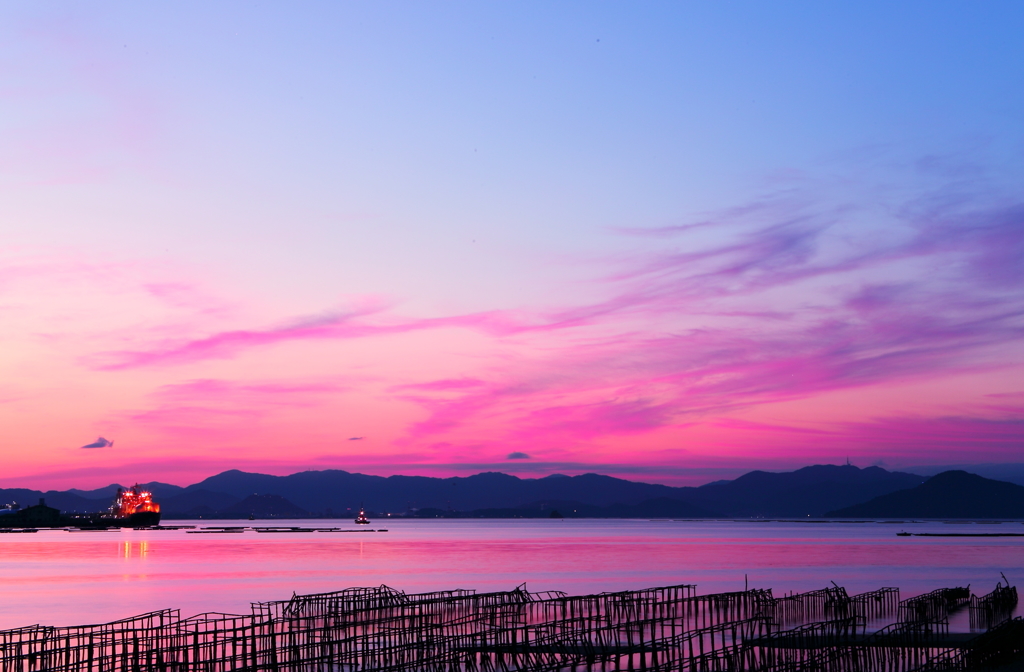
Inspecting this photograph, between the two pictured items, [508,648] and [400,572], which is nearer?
[508,648]

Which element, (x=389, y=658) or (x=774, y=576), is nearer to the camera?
(x=389, y=658)

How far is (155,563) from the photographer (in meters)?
121

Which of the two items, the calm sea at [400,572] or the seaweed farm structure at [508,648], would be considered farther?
the calm sea at [400,572]

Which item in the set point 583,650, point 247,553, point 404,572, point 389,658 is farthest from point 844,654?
point 247,553

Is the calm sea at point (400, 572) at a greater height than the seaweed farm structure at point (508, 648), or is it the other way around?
the seaweed farm structure at point (508, 648)

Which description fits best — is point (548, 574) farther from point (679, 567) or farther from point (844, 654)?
point (844, 654)

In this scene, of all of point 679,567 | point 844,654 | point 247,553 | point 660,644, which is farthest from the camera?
point 247,553

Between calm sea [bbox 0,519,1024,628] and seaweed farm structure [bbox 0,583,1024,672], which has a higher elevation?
seaweed farm structure [bbox 0,583,1024,672]

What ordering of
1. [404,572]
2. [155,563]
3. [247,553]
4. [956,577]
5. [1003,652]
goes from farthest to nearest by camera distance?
1. [247,553]
2. [155,563]
3. [404,572]
4. [956,577]
5. [1003,652]

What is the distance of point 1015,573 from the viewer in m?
101

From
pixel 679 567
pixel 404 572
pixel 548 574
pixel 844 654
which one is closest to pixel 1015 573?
pixel 679 567

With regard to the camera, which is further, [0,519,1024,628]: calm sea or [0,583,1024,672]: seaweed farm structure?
[0,519,1024,628]: calm sea

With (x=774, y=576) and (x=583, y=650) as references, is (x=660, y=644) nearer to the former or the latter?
(x=583, y=650)

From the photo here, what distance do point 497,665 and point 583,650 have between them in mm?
3462
